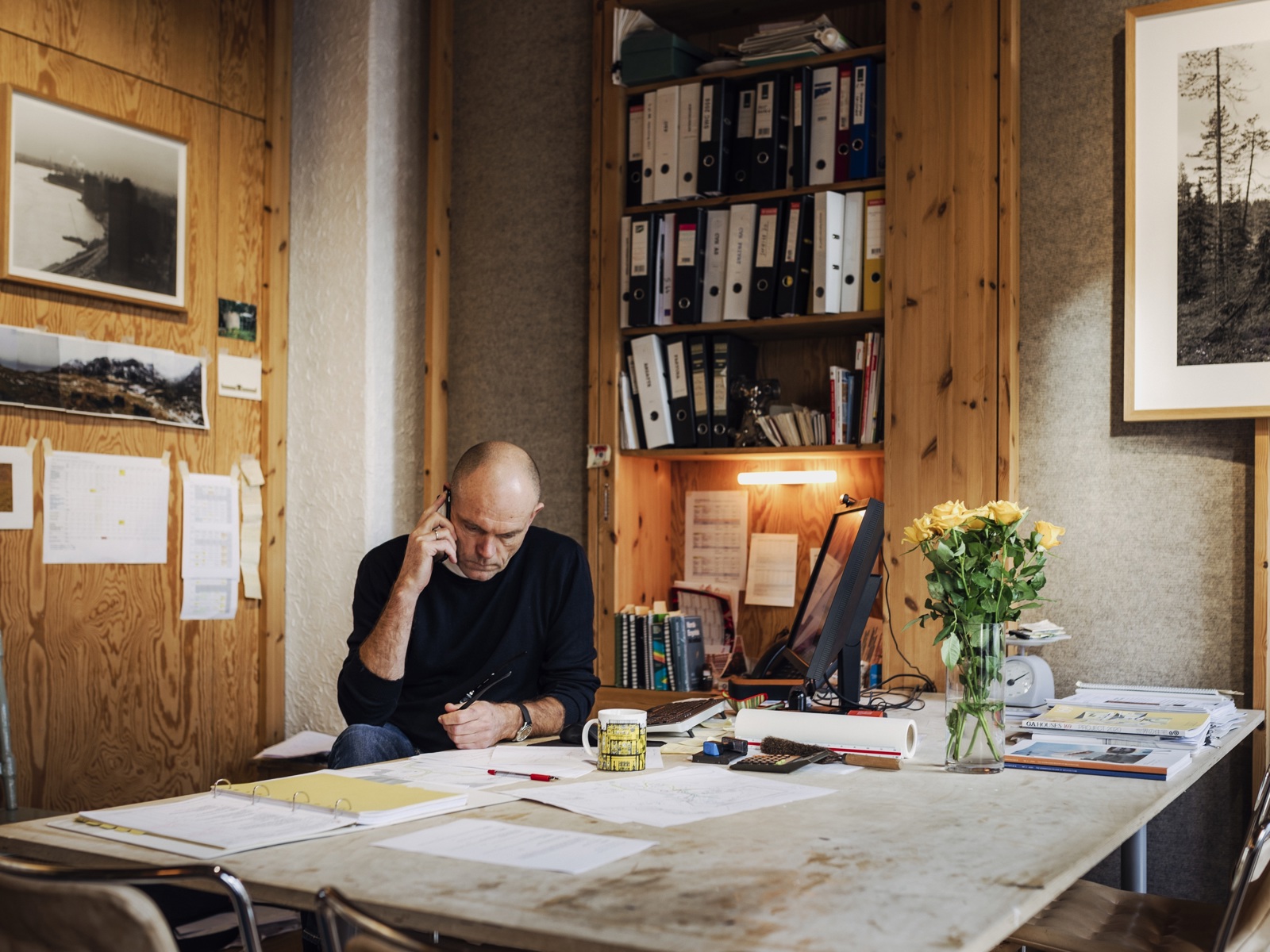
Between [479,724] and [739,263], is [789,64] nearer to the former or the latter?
[739,263]

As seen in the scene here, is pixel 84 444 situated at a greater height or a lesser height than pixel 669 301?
lesser

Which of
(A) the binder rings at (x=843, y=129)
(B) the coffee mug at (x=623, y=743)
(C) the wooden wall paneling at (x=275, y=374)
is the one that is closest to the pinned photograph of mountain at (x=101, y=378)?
(C) the wooden wall paneling at (x=275, y=374)

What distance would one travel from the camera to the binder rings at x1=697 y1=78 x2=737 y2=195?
3.49 m

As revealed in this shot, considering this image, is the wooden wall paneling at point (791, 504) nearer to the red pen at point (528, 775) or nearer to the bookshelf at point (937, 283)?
the bookshelf at point (937, 283)

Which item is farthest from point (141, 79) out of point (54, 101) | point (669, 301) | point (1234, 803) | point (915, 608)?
point (1234, 803)

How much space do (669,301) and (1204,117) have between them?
1475 mm

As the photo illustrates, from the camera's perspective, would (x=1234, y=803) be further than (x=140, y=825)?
Yes

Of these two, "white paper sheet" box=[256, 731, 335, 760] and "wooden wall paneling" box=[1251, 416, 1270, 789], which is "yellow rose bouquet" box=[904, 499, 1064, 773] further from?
"white paper sheet" box=[256, 731, 335, 760]

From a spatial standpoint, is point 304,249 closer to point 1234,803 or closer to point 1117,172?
point 1117,172

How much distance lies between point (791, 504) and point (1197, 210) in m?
1.34

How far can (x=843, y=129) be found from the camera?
3.38 meters

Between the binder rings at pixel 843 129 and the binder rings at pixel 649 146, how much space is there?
0.54m

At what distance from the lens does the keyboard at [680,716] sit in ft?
7.30

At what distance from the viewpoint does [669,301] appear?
11.8 ft
